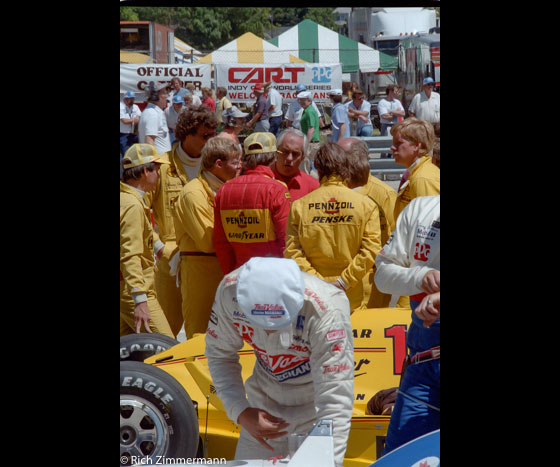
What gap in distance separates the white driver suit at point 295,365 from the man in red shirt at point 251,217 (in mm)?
831

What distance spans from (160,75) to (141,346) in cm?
290

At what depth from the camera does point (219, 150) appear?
4145 millimetres

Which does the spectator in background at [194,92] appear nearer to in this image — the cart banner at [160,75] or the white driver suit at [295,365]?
the cart banner at [160,75]

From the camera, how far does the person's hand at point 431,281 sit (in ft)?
8.99

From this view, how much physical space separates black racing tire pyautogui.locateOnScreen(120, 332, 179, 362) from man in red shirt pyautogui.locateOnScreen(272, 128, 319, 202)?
3.27 feet

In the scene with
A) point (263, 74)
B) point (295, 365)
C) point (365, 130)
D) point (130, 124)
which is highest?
point (263, 74)

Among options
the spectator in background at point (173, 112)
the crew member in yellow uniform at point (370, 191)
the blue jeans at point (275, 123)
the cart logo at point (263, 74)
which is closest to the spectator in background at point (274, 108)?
the blue jeans at point (275, 123)

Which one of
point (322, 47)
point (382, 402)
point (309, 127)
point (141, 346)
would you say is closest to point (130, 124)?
point (309, 127)

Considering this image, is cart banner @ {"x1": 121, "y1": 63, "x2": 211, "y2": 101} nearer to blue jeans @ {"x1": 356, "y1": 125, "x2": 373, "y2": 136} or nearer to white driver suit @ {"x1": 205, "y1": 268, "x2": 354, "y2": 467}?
blue jeans @ {"x1": 356, "y1": 125, "x2": 373, "y2": 136}

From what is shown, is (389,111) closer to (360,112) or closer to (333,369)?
(360,112)
